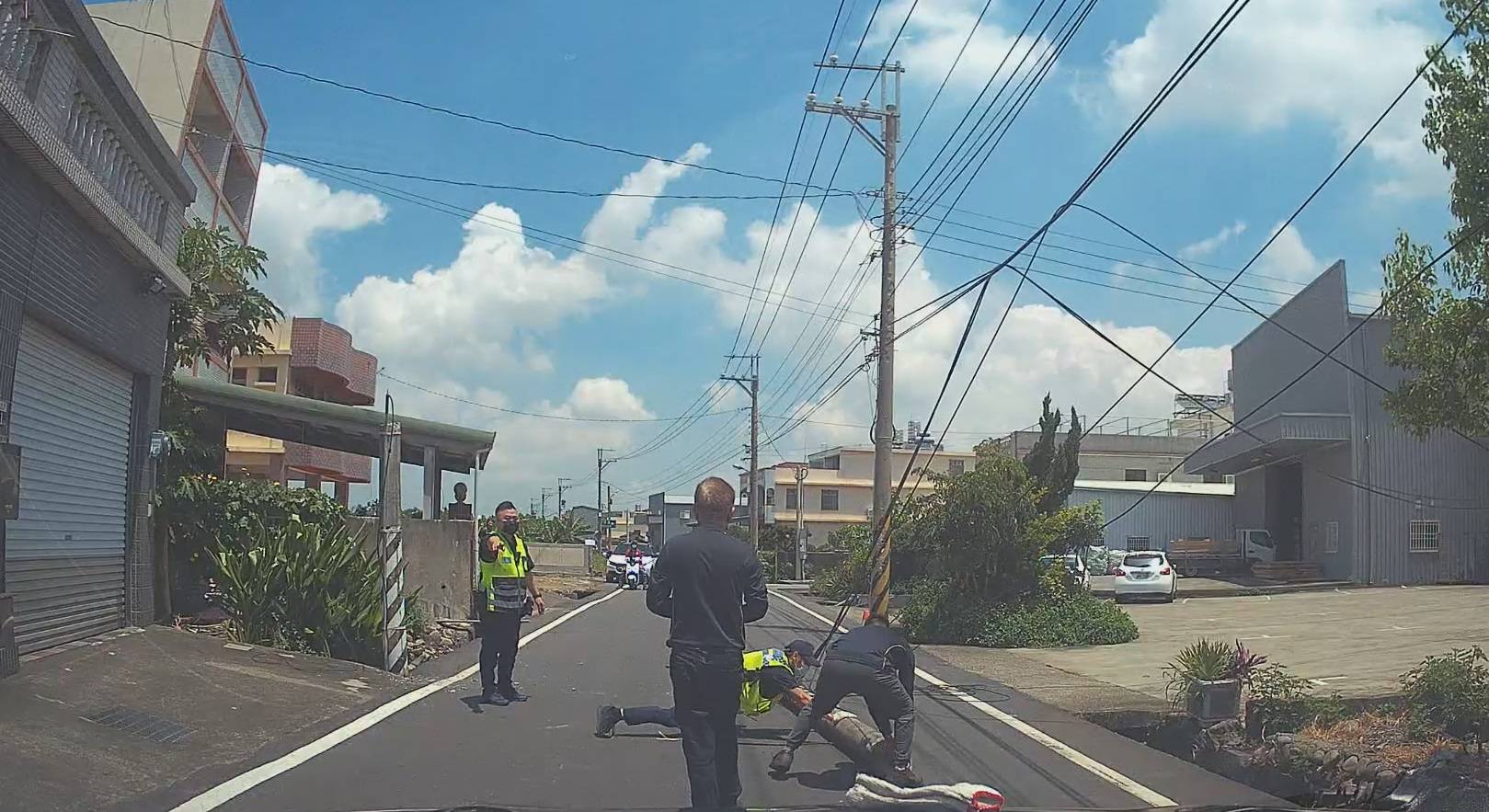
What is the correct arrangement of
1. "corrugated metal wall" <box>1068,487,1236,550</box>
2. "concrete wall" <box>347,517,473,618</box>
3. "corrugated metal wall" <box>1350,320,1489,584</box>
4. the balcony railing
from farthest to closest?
"corrugated metal wall" <box>1068,487,1236,550</box> → "corrugated metal wall" <box>1350,320,1489,584</box> → "concrete wall" <box>347,517,473,618</box> → the balcony railing

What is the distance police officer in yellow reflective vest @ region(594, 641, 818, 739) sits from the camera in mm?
8938

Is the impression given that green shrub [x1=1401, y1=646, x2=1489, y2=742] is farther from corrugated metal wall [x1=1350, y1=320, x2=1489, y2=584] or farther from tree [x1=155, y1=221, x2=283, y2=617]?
corrugated metal wall [x1=1350, y1=320, x2=1489, y2=584]

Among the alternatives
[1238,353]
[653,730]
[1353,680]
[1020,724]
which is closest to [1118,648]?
→ [1353,680]

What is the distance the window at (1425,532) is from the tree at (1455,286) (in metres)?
28.1

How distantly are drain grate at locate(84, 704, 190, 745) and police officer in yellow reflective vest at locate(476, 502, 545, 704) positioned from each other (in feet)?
9.20

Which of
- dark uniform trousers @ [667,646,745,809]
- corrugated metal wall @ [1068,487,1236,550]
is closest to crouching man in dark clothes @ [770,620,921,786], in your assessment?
dark uniform trousers @ [667,646,745,809]

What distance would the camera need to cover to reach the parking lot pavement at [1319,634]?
1493cm

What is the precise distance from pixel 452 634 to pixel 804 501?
60.9 metres

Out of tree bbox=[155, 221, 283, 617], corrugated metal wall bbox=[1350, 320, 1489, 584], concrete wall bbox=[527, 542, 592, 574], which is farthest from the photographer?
concrete wall bbox=[527, 542, 592, 574]

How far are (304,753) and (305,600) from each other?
4983 mm

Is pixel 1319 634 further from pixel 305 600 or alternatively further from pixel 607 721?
pixel 305 600

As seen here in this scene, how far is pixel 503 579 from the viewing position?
445 inches

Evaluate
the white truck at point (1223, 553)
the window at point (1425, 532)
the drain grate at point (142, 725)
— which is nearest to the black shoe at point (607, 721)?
the drain grate at point (142, 725)

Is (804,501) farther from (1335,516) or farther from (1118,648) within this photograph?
(1118,648)
